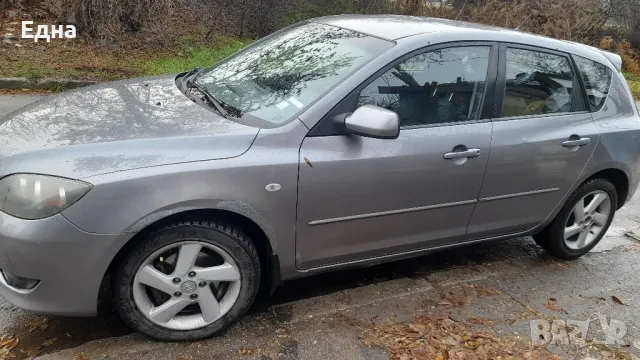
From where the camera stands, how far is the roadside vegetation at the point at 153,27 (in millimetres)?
8492

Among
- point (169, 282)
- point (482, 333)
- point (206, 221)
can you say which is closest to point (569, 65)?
point (482, 333)

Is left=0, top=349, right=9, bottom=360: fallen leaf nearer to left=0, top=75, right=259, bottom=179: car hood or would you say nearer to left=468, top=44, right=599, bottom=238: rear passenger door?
left=0, top=75, right=259, bottom=179: car hood

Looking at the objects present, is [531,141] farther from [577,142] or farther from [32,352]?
[32,352]

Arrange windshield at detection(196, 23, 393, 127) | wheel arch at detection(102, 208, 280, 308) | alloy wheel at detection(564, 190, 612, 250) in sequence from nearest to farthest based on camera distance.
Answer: wheel arch at detection(102, 208, 280, 308)
windshield at detection(196, 23, 393, 127)
alloy wheel at detection(564, 190, 612, 250)

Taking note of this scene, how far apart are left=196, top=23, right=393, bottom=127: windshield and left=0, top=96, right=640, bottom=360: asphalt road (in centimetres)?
115

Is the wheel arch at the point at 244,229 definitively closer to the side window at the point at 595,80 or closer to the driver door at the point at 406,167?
the driver door at the point at 406,167

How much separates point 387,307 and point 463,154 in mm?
1012

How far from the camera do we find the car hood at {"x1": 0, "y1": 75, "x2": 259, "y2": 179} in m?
2.51

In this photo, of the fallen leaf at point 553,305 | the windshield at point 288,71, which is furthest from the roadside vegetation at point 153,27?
the fallen leaf at point 553,305

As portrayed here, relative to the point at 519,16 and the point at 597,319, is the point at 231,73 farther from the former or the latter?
the point at 519,16

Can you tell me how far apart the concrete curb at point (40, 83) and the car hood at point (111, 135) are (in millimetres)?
4964

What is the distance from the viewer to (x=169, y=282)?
274cm

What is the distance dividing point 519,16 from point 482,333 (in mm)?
12416

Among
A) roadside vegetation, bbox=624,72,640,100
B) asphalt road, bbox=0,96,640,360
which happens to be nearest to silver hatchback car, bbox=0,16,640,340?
asphalt road, bbox=0,96,640,360
